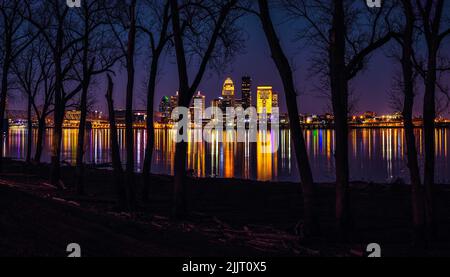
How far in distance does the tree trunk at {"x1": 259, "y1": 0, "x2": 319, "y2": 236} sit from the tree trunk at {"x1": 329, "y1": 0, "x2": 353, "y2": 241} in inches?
28.6

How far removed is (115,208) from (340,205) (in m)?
7.64

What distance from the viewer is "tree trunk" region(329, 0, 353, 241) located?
11.7m

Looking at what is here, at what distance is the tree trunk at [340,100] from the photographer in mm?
11734

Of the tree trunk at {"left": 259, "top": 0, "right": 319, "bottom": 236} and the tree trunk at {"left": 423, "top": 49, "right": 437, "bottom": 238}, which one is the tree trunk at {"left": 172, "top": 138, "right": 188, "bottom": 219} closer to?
the tree trunk at {"left": 259, "top": 0, "right": 319, "bottom": 236}

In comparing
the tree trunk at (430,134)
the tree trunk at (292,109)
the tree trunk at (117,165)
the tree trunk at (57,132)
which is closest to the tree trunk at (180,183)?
the tree trunk at (117,165)

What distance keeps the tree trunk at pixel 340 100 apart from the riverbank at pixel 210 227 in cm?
121

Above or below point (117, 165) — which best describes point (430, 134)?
above

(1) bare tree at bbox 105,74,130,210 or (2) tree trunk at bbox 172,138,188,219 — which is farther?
(1) bare tree at bbox 105,74,130,210

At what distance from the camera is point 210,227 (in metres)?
13.2

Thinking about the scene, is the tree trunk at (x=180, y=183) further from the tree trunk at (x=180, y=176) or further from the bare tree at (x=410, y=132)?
the bare tree at (x=410, y=132)

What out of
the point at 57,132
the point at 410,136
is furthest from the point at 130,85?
the point at 410,136

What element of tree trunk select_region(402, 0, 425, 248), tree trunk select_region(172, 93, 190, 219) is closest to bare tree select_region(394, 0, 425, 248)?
tree trunk select_region(402, 0, 425, 248)

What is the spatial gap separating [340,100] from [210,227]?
4847mm

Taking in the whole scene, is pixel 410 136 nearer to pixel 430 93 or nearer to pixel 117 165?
pixel 430 93
